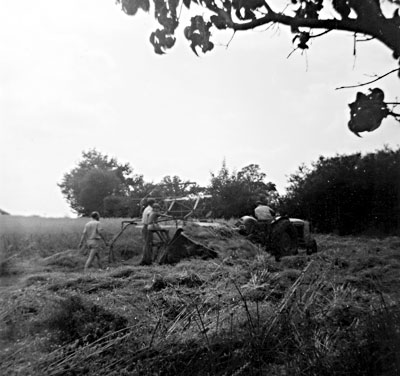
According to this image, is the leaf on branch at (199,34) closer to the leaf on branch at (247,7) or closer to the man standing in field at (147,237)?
the leaf on branch at (247,7)

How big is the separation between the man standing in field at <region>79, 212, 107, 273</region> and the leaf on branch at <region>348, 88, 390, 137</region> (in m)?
4.44

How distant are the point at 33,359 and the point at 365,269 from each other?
316cm

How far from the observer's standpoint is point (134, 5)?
2.32 meters

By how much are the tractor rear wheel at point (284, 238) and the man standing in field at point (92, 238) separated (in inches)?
88.8

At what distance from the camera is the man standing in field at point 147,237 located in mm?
6330

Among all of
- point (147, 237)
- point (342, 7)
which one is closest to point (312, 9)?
point (342, 7)

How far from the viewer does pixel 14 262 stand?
4.98m

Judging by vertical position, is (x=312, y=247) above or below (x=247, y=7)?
below

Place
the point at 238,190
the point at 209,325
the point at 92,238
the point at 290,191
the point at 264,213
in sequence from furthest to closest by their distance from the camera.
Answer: the point at 290,191 < the point at 264,213 < the point at 92,238 < the point at 238,190 < the point at 209,325

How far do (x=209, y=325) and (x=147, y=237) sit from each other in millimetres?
4590

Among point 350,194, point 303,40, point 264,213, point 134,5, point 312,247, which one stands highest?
point 134,5

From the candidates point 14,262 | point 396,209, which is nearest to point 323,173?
point 396,209

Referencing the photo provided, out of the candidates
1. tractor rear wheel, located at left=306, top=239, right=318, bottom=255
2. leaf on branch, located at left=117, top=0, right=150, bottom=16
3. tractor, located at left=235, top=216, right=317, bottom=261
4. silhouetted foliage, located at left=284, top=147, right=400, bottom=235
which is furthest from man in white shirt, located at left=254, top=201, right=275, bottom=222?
leaf on branch, located at left=117, top=0, right=150, bottom=16

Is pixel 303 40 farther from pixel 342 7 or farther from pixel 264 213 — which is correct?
pixel 264 213
